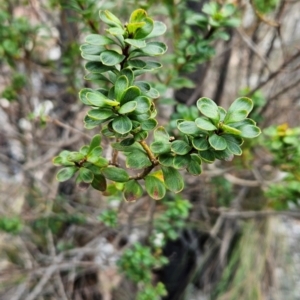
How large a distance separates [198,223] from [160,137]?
1.04 m

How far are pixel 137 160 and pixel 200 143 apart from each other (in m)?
0.09

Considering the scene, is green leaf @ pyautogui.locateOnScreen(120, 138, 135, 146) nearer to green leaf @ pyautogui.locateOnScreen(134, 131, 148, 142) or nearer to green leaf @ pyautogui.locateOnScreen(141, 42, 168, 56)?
green leaf @ pyautogui.locateOnScreen(134, 131, 148, 142)

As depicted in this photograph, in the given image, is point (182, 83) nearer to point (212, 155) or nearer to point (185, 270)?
point (212, 155)

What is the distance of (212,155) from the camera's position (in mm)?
477

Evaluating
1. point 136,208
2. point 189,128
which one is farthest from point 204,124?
point 136,208

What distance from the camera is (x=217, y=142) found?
1.50 feet

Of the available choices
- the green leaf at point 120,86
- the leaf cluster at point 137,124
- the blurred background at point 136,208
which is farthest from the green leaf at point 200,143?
the blurred background at point 136,208

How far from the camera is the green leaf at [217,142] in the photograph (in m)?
0.45

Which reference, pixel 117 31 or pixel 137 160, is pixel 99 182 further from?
pixel 117 31

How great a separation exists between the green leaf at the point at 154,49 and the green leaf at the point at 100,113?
11 cm

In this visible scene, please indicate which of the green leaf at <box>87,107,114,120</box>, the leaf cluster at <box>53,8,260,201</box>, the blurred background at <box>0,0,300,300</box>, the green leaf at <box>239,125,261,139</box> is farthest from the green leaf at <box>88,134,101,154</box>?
the blurred background at <box>0,0,300,300</box>

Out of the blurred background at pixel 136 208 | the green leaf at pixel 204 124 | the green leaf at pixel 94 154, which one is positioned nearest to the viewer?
the green leaf at pixel 204 124

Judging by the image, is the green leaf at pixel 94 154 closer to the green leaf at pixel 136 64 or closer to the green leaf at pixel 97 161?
the green leaf at pixel 97 161

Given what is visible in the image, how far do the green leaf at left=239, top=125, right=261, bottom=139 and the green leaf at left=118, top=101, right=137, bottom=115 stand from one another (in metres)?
0.14
